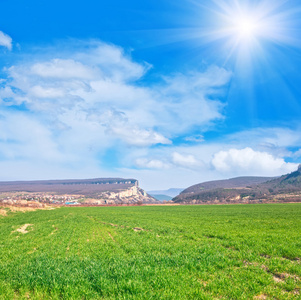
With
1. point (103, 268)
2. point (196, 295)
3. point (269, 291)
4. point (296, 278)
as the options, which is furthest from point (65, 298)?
point (296, 278)

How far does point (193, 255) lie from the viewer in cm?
1208

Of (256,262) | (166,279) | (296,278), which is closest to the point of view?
(166,279)

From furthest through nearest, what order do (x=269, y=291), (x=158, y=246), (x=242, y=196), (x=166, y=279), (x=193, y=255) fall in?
(x=242, y=196) → (x=158, y=246) → (x=193, y=255) → (x=166, y=279) → (x=269, y=291)

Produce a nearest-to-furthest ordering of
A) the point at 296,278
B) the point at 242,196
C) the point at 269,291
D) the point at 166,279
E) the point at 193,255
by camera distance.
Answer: the point at 269,291 → the point at 166,279 → the point at 296,278 → the point at 193,255 → the point at 242,196

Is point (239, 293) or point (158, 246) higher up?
point (239, 293)

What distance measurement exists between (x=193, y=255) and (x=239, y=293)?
16.4ft

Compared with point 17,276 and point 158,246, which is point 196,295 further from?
point 158,246

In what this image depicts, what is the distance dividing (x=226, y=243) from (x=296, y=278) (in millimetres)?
7555

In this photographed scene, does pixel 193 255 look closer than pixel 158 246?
Yes

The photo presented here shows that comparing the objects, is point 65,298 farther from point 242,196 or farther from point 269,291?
point 242,196

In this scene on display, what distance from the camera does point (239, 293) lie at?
724 centimetres

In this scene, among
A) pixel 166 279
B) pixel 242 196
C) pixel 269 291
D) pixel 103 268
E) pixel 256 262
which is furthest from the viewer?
pixel 242 196

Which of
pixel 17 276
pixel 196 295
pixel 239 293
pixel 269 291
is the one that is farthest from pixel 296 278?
pixel 17 276

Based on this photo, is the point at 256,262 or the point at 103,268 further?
the point at 256,262
